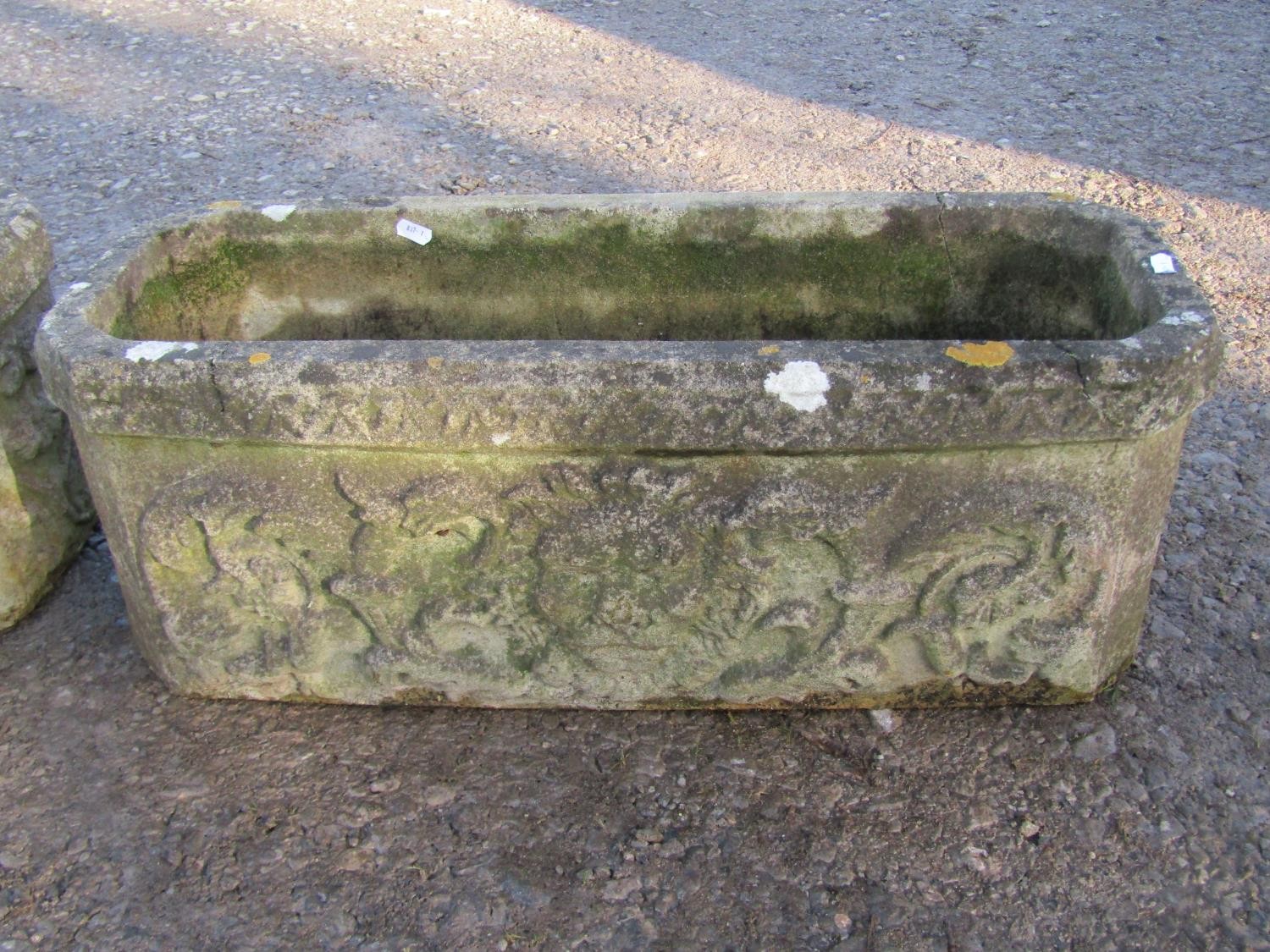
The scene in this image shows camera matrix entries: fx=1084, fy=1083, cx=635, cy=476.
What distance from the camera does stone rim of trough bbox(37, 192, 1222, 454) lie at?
5.37 feet

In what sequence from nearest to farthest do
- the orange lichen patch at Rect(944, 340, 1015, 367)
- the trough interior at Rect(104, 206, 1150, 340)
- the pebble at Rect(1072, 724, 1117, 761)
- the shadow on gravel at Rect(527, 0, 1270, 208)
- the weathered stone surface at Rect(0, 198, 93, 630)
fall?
the orange lichen patch at Rect(944, 340, 1015, 367) → the pebble at Rect(1072, 724, 1117, 761) → the weathered stone surface at Rect(0, 198, 93, 630) → the trough interior at Rect(104, 206, 1150, 340) → the shadow on gravel at Rect(527, 0, 1270, 208)

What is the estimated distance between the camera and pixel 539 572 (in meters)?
1.84

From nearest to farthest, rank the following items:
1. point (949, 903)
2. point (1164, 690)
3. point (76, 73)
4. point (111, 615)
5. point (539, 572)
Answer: point (949, 903) → point (539, 572) → point (1164, 690) → point (111, 615) → point (76, 73)

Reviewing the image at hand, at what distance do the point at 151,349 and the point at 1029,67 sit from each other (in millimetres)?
4572

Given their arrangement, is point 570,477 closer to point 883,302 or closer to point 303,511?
point 303,511

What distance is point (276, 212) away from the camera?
2357mm

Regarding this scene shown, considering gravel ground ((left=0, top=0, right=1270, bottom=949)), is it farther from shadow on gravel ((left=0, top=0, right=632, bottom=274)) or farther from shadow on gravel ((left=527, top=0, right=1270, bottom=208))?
shadow on gravel ((left=0, top=0, right=632, bottom=274))

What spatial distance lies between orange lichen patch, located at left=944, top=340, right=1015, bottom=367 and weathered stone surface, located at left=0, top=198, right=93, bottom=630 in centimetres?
178

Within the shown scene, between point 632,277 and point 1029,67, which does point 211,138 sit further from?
point 1029,67

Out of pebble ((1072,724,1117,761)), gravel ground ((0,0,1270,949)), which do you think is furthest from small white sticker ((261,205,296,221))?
pebble ((1072,724,1117,761))

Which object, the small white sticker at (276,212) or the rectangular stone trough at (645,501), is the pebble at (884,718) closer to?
the rectangular stone trough at (645,501)

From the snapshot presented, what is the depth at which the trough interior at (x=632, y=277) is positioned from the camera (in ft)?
7.57

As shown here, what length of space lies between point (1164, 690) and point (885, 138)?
2990mm

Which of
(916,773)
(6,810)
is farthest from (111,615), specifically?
(916,773)
